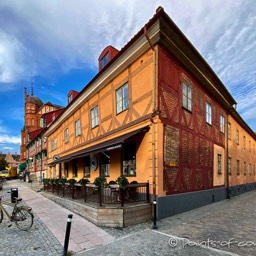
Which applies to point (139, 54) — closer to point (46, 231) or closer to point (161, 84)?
point (161, 84)

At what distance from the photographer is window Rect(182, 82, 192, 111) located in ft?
32.0

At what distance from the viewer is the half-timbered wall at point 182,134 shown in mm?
8172

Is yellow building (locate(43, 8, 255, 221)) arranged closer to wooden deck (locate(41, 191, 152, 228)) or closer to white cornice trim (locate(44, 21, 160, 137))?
white cornice trim (locate(44, 21, 160, 137))

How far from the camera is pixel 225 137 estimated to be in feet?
51.1

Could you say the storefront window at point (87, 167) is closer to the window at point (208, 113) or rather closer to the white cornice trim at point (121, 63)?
the white cornice trim at point (121, 63)

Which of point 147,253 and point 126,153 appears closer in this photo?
point 147,253

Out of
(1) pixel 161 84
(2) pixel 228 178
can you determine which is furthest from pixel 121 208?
(2) pixel 228 178

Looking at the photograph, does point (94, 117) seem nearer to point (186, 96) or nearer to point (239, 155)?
point (186, 96)

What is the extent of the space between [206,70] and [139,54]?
4.57 metres

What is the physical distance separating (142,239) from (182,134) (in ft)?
17.1

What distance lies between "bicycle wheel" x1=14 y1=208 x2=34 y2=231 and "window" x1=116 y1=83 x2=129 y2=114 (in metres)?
5.84

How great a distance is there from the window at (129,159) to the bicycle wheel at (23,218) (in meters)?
4.22

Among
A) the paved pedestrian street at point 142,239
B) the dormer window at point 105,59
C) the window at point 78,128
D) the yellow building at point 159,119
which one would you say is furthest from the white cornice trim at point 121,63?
the paved pedestrian street at point 142,239

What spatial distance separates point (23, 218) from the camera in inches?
248
